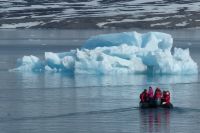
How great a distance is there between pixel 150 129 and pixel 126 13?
67.4m

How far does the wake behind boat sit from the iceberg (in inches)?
290

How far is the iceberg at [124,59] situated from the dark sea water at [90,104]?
0.35 meters

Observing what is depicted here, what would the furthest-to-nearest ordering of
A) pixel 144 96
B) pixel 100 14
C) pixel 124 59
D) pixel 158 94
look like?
pixel 100 14 < pixel 124 59 < pixel 144 96 < pixel 158 94

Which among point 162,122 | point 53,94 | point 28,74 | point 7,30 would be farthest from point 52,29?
point 162,122

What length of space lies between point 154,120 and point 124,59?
33.3 ft

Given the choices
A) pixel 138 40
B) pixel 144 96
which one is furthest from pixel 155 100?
pixel 138 40

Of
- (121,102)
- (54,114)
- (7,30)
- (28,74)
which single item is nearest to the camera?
(54,114)

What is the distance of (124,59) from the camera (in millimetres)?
30234

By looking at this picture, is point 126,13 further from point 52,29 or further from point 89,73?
point 89,73

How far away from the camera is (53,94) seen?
25.4m

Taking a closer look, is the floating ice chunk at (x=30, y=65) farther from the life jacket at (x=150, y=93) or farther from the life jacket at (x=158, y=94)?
the life jacket at (x=158, y=94)

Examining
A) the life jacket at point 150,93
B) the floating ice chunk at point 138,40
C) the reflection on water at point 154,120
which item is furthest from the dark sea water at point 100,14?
the reflection on water at point 154,120

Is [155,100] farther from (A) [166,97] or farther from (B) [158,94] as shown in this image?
(A) [166,97]

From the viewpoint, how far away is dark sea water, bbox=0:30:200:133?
19125 mm
